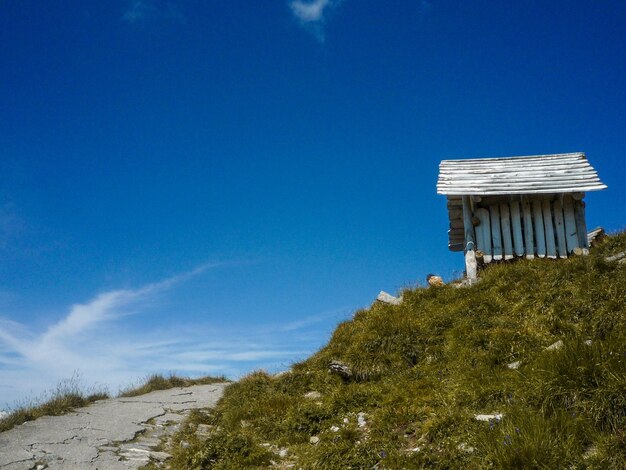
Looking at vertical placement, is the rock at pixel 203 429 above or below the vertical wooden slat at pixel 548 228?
below

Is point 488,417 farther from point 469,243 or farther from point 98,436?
point 469,243

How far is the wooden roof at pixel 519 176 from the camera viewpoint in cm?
1744

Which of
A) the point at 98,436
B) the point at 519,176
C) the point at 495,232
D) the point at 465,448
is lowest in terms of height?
the point at 98,436

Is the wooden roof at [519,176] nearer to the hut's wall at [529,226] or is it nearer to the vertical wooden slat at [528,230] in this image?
the hut's wall at [529,226]

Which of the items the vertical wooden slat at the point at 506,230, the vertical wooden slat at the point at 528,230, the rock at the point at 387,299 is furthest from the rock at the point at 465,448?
the vertical wooden slat at the point at 528,230

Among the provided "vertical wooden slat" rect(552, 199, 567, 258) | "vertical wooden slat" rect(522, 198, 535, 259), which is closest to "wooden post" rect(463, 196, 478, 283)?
"vertical wooden slat" rect(522, 198, 535, 259)

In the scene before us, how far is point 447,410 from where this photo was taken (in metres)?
7.30

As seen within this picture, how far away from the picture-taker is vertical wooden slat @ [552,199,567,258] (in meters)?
17.3

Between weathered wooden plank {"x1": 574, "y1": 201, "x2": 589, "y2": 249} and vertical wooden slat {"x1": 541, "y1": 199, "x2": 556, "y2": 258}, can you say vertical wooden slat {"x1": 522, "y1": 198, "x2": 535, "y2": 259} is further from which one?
weathered wooden plank {"x1": 574, "y1": 201, "x2": 589, "y2": 249}

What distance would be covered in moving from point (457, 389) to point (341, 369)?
348 centimetres

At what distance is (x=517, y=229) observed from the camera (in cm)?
1767

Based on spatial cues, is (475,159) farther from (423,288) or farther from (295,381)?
(295,381)

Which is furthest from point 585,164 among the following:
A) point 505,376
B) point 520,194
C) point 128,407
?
point 128,407

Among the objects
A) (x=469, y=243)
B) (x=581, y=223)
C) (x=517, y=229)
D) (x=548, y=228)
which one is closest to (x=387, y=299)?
(x=469, y=243)
